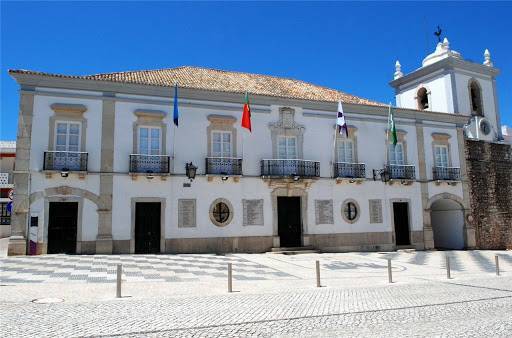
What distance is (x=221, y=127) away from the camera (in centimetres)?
1673

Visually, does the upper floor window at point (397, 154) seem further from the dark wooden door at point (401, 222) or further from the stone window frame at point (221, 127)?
the stone window frame at point (221, 127)

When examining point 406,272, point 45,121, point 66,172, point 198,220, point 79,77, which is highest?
point 79,77

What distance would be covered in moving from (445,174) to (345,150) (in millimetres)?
5311

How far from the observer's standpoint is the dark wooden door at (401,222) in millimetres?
19438

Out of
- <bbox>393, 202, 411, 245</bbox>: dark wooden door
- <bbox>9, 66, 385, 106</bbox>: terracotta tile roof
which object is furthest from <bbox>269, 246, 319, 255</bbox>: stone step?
<bbox>9, 66, 385, 106</bbox>: terracotta tile roof

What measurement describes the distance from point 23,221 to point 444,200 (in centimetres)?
1814

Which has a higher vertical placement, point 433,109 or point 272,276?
point 433,109

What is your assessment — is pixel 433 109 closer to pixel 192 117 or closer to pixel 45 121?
pixel 192 117

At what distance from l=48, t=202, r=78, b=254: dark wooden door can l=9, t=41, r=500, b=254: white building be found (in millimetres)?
34

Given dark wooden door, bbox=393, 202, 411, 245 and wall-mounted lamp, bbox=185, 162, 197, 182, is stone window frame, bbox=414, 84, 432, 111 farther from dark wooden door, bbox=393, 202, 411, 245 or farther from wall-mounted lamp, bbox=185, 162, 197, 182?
wall-mounted lamp, bbox=185, 162, 197, 182

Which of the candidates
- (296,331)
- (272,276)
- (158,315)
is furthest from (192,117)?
(296,331)

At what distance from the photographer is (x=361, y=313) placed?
626 cm

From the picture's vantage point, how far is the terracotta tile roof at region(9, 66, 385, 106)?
16688mm

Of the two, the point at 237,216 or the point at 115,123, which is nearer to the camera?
the point at 115,123
